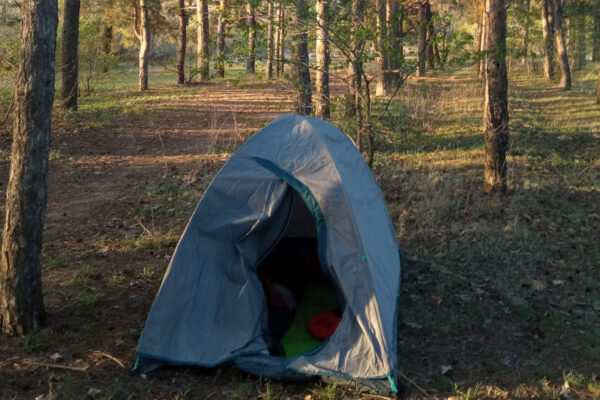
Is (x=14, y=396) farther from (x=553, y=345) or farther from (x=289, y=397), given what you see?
(x=553, y=345)

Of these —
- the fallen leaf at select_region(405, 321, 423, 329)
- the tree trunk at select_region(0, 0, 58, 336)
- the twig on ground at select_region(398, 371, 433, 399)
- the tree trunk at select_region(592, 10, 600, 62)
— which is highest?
the tree trunk at select_region(592, 10, 600, 62)

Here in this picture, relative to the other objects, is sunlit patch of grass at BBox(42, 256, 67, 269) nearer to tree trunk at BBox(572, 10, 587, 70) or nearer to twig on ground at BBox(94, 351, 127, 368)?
twig on ground at BBox(94, 351, 127, 368)

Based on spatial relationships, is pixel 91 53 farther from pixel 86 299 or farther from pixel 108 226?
pixel 86 299

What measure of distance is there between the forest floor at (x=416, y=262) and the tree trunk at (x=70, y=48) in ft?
7.15

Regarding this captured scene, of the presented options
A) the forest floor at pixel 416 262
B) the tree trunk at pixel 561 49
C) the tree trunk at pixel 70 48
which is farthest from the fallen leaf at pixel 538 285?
the tree trunk at pixel 561 49

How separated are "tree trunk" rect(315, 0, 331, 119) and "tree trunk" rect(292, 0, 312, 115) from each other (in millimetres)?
188

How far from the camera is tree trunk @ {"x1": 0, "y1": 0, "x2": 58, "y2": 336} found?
452 centimetres

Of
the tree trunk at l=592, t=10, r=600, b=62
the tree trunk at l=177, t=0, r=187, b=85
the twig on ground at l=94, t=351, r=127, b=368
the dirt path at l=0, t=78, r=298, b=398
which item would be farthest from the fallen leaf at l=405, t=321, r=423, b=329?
the tree trunk at l=592, t=10, r=600, b=62

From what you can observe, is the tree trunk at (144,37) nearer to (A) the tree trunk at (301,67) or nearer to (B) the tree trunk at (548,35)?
(A) the tree trunk at (301,67)

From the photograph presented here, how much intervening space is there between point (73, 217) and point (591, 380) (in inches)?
259

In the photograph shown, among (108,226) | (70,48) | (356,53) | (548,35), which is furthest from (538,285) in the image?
(548,35)

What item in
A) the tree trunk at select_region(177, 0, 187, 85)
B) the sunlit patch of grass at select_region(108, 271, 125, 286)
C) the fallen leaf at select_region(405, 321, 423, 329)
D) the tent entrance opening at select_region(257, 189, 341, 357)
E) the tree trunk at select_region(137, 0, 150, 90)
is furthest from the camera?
the tree trunk at select_region(177, 0, 187, 85)

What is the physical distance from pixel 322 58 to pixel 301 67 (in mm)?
415

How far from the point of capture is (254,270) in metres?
5.09
